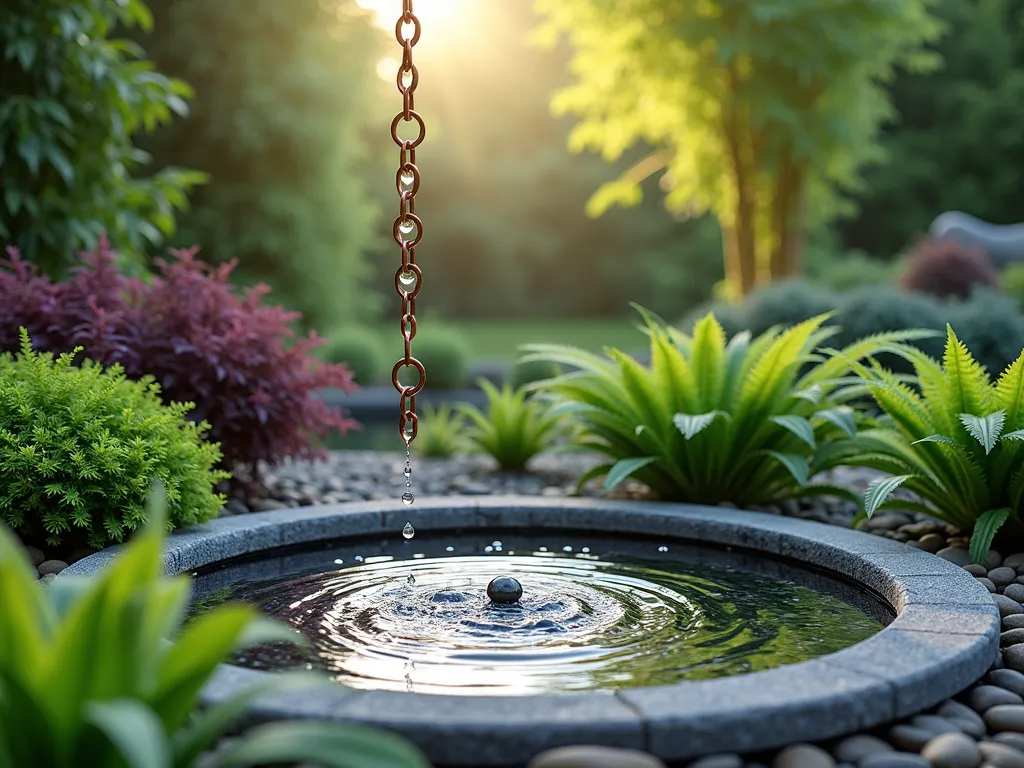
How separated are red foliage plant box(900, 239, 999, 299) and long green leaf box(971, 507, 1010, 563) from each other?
8.67 meters

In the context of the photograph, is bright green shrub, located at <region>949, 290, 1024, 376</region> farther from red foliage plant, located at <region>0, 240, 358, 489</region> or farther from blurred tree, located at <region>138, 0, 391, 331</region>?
blurred tree, located at <region>138, 0, 391, 331</region>

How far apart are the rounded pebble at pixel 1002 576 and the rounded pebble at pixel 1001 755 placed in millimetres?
1336

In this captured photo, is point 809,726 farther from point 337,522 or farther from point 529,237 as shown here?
point 529,237

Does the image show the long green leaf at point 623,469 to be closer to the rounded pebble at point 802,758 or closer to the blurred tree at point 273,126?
the rounded pebble at point 802,758

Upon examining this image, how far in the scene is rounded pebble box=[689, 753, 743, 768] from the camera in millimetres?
2158

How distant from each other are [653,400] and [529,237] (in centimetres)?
2807

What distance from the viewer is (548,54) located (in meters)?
33.0

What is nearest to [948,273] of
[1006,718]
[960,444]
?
[960,444]

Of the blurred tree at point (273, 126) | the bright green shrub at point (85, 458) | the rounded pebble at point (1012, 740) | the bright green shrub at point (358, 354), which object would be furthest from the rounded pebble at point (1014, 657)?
the blurred tree at point (273, 126)

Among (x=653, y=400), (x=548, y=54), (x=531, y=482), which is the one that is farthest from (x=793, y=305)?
(x=548, y=54)

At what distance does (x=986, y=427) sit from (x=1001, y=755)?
1.57 m

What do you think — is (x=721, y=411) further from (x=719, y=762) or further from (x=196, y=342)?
(x=719, y=762)

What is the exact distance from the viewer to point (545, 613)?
3.30 metres

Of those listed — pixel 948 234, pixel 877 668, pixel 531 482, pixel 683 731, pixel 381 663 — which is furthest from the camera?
pixel 948 234
